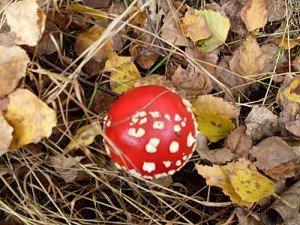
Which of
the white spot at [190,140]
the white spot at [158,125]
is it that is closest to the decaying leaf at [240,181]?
the white spot at [190,140]

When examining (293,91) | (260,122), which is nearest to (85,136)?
(260,122)

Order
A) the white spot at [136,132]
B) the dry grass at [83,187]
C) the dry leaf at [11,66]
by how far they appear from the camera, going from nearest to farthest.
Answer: the white spot at [136,132], the dry leaf at [11,66], the dry grass at [83,187]

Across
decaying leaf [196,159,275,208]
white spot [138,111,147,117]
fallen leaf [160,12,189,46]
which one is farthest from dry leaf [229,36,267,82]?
white spot [138,111,147,117]

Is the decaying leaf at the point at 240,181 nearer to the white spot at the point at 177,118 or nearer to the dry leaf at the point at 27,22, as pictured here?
the white spot at the point at 177,118

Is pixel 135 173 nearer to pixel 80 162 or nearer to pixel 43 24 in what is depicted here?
pixel 80 162

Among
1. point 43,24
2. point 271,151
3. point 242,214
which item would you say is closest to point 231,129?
point 271,151

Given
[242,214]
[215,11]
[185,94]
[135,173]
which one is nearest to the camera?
[135,173]
